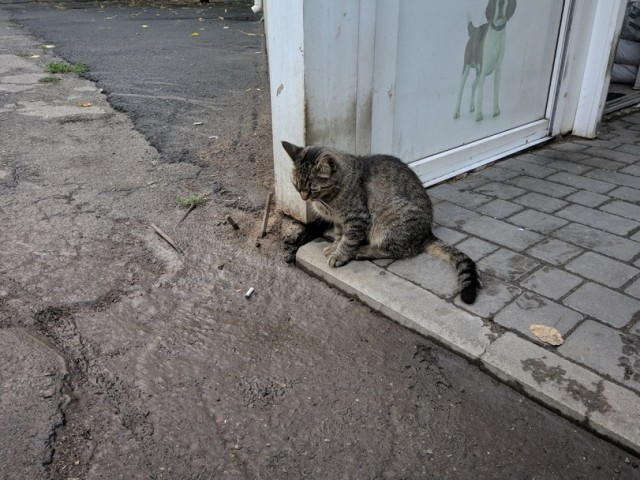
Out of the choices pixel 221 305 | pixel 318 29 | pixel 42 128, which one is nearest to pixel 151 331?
pixel 221 305

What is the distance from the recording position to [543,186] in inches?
183

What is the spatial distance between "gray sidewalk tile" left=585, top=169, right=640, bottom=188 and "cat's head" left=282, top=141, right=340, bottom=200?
2784mm

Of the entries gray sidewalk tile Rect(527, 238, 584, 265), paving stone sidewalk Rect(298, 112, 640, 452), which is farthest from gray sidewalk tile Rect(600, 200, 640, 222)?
gray sidewalk tile Rect(527, 238, 584, 265)

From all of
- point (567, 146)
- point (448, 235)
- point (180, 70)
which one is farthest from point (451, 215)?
point (180, 70)

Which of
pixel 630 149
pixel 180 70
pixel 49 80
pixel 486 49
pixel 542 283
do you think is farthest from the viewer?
pixel 180 70

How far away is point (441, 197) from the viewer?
175 inches

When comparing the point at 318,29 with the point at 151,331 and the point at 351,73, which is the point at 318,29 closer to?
the point at 351,73

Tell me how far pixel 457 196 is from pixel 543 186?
811mm

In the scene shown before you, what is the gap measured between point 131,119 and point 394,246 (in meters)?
3.82

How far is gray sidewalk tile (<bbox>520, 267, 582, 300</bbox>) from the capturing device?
321 cm

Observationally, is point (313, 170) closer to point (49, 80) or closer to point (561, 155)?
point (561, 155)

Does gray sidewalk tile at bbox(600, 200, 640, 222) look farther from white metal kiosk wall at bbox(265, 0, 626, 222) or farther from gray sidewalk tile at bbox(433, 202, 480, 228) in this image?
white metal kiosk wall at bbox(265, 0, 626, 222)

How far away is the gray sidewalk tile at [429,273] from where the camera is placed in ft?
10.7

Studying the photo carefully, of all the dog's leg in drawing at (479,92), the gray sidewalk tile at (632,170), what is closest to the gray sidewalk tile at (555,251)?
the dog's leg in drawing at (479,92)
